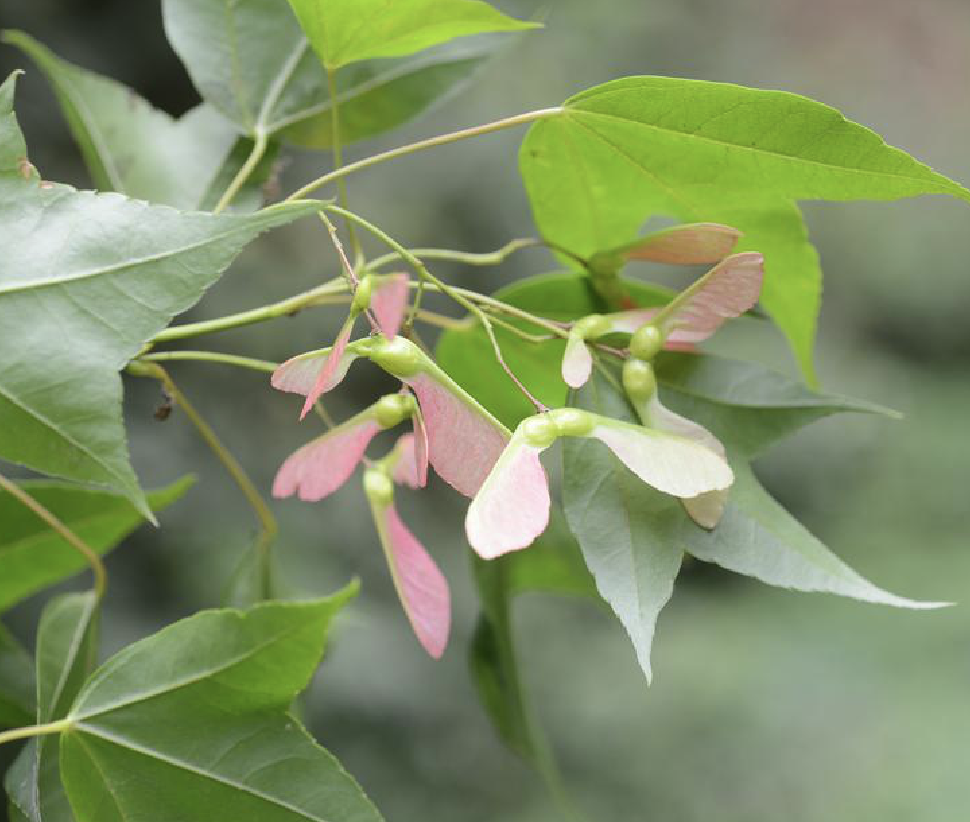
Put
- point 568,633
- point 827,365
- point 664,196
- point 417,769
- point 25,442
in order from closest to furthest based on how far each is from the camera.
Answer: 1. point 25,442
2. point 664,196
3. point 417,769
4. point 568,633
5. point 827,365

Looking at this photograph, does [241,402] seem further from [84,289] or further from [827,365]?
[827,365]

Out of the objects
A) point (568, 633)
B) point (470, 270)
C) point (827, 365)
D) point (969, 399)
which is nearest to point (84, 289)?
point (470, 270)

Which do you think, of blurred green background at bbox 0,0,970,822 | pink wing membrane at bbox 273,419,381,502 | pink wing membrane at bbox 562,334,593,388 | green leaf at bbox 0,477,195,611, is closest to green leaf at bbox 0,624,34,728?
green leaf at bbox 0,477,195,611

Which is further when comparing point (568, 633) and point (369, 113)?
point (568, 633)

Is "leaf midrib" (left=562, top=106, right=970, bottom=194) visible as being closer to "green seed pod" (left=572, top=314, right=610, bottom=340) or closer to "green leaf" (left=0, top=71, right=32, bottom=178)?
"green seed pod" (left=572, top=314, right=610, bottom=340)

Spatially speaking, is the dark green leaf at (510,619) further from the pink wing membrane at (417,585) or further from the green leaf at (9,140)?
the green leaf at (9,140)

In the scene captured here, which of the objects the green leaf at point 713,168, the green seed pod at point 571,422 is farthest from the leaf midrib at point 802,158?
the green seed pod at point 571,422

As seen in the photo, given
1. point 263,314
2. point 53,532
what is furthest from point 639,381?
point 53,532
